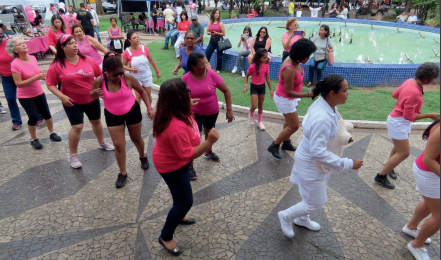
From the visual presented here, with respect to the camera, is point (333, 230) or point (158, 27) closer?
point (333, 230)

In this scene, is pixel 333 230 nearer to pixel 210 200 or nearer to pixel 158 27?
pixel 210 200

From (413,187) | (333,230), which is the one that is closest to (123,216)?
(333,230)

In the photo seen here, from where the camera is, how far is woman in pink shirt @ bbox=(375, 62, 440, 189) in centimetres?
344

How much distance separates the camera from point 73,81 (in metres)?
4.18

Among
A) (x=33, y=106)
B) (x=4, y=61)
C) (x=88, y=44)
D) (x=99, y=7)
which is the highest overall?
(x=99, y=7)

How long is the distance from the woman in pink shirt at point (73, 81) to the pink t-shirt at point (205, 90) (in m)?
1.51

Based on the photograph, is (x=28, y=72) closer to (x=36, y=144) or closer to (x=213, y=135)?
(x=36, y=144)

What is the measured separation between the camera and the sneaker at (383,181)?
4066mm

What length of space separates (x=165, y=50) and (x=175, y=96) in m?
11.3

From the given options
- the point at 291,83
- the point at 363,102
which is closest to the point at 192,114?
the point at 291,83

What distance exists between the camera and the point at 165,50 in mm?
13070

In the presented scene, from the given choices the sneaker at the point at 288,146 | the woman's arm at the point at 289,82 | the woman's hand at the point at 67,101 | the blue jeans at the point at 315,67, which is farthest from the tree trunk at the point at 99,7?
the woman's arm at the point at 289,82

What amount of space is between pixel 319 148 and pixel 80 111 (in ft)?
11.7

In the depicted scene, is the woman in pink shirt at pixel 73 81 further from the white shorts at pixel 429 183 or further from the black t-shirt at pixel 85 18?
the black t-shirt at pixel 85 18
